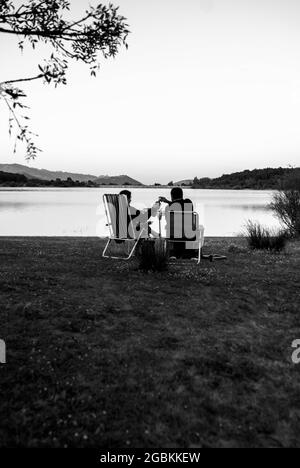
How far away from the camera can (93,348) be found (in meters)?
5.16

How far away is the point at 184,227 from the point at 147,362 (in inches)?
255

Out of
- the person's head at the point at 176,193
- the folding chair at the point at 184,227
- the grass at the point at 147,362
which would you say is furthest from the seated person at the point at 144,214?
the grass at the point at 147,362

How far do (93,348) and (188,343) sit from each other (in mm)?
1327

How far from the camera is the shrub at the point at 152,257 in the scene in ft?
32.4

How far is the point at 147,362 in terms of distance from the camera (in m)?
4.83

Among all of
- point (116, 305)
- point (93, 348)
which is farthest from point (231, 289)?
point (93, 348)

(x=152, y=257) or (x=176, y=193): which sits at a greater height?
(x=176, y=193)

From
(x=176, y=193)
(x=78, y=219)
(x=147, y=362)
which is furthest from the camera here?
(x=78, y=219)

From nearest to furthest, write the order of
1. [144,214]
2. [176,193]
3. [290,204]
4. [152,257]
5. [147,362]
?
[147,362] → [152,257] → [176,193] → [144,214] → [290,204]

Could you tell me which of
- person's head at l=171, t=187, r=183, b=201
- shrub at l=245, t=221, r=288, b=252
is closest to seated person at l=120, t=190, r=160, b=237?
person's head at l=171, t=187, r=183, b=201

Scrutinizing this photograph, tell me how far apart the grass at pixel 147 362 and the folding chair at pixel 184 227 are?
7.85ft

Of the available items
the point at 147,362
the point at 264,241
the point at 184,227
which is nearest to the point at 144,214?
the point at 184,227

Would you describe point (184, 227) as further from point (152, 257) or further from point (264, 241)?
point (264, 241)

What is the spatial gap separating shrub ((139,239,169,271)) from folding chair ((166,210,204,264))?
3.80 feet
